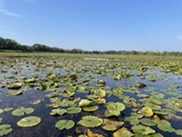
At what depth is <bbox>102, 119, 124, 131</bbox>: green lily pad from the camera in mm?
3387

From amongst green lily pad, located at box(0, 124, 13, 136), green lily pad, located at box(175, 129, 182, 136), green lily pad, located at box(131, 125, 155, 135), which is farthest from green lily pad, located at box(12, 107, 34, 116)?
green lily pad, located at box(175, 129, 182, 136)

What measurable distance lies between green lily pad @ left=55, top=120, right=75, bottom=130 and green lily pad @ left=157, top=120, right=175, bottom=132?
1785mm

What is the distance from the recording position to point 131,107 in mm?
4734

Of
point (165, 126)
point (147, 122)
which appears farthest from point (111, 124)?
point (165, 126)

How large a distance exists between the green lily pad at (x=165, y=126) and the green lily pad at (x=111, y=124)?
2.58 ft

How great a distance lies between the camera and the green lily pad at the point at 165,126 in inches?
134

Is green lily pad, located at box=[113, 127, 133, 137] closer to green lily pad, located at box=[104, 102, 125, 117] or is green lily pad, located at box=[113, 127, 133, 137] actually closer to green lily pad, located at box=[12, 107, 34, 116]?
green lily pad, located at box=[104, 102, 125, 117]

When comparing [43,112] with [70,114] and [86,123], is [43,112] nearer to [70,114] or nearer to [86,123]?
[70,114]

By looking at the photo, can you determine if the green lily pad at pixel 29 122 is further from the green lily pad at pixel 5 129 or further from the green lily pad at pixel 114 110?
the green lily pad at pixel 114 110

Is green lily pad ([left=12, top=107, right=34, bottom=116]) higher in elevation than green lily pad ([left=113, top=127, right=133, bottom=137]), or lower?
lower

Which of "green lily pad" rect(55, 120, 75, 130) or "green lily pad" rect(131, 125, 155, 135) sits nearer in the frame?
"green lily pad" rect(131, 125, 155, 135)

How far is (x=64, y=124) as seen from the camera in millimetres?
3508

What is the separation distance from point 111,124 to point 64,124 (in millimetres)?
963

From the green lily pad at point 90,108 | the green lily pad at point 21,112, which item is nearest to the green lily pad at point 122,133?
the green lily pad at point 90,108
